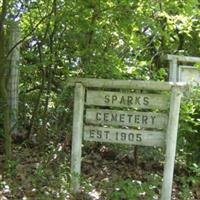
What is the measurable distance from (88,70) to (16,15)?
102 centimetres

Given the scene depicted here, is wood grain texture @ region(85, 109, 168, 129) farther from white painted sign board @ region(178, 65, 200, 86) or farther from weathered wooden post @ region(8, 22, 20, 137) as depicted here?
white painted sign board @ region(178, 65, 200, 86)

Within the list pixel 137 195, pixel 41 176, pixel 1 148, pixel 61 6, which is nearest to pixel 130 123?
pixel 137 195

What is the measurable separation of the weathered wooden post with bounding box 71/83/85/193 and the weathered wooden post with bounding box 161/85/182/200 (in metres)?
0.91

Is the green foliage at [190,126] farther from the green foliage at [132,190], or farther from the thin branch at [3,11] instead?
the thin branch at [3,11]

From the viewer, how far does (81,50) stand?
19.9 ft

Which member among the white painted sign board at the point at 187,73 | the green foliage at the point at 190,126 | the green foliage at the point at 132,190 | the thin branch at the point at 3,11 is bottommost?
the green foliage at the point at 132,190

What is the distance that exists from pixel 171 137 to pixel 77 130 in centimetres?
98

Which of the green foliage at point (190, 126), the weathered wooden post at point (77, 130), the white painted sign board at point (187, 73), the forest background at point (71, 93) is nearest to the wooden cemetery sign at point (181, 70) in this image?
the white painted sign board at point (187, 73)

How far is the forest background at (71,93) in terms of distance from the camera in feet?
18.0

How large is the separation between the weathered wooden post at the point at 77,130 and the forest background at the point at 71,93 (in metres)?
0.11

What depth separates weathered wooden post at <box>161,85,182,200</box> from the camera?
532 cm

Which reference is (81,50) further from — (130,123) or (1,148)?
(1,148)

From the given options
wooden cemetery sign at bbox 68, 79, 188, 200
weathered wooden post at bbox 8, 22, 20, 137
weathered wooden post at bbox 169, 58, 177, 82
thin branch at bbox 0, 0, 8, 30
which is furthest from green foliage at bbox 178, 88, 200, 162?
thin branch at bbox 0, 0, 8, 30

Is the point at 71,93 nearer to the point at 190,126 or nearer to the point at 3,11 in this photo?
the point at 3,11
